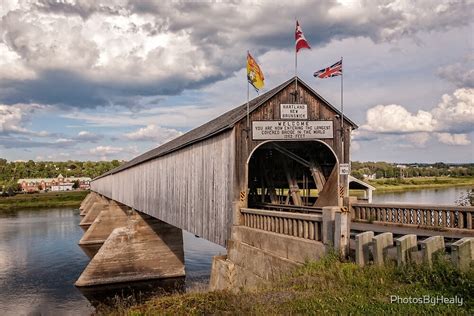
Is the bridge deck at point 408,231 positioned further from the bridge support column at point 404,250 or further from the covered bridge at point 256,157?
the covered bridge at point 256,157

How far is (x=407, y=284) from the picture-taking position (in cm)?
682

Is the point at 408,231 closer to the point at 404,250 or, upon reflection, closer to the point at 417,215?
the point at 417,215

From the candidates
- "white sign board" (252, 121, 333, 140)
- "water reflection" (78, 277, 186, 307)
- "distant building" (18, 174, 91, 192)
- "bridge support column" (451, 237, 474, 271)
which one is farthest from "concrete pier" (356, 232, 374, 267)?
"distant building" (18, 174, 91, 192)

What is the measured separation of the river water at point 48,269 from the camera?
2330cm

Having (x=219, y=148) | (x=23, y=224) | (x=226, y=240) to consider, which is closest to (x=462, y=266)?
(x=226, y=240)

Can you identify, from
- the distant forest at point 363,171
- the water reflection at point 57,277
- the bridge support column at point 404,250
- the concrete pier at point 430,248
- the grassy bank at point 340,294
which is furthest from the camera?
the distant forest at point 363,171

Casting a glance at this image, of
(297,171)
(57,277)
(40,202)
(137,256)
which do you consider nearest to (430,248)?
(297,171)

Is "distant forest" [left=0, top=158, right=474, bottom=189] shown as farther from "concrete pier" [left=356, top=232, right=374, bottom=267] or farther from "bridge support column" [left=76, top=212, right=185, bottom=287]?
"concrete pier" [left=356, top=232, right=374, bottom=267]

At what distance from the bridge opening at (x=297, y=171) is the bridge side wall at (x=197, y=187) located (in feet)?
7.82

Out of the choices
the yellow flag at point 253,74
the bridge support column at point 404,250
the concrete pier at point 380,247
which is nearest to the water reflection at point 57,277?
the yellow flag at point 253,74

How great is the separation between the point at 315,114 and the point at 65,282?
2121 centimetres

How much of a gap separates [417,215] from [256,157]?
9.97m

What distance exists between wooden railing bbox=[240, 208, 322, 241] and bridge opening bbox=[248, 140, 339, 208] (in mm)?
4370

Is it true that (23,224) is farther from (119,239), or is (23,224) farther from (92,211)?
(119,239)
